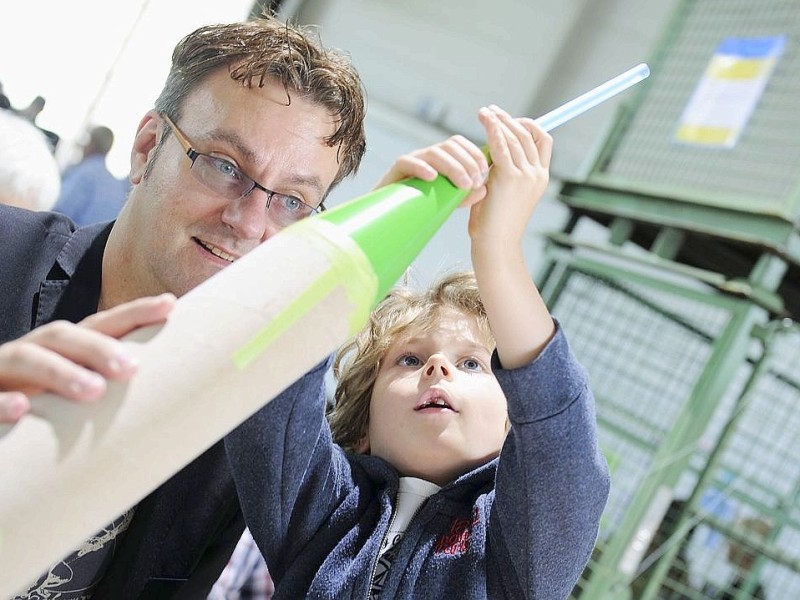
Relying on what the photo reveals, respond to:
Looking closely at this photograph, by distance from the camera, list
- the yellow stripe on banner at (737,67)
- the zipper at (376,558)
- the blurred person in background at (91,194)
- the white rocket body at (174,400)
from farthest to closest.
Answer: the blurred person in background at (91,194), the yellow stripe on banner at (737,67), the zipper at (376,558), the white rocket body at (174,400)

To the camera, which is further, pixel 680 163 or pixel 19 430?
pixel 680 163

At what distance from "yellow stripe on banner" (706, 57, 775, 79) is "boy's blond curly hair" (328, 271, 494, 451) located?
5.17 feet

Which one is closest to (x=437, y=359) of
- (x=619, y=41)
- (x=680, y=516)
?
(x=680, y=516)

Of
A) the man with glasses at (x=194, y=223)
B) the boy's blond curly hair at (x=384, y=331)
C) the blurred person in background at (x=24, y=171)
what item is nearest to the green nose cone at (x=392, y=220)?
the man with glasses at (x=194, y=223)

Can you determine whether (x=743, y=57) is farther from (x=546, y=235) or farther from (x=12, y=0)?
(x=12, y=0)

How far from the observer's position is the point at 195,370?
0.34 metres

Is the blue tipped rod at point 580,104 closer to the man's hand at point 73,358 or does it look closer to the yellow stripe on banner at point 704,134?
the man's hand at point 73,358

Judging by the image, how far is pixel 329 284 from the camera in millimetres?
370

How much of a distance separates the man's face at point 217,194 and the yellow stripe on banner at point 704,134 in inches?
65.3

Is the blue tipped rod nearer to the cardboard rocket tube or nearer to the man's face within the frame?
the cardboard rocket tube

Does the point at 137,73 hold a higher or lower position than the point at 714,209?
lower

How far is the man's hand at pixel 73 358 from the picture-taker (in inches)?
13.0

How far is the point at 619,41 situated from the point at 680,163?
224 centimetres

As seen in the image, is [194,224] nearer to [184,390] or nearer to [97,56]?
[184,390]
